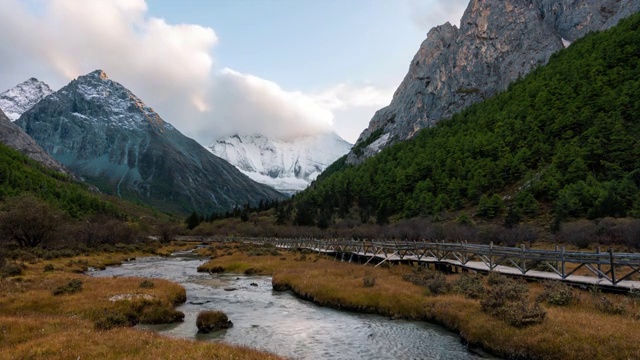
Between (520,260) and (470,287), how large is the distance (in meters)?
16.6

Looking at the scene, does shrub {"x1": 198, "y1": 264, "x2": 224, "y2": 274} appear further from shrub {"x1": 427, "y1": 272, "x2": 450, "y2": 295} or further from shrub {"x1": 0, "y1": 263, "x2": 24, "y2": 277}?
shrub {"x1": 427, "y1": 272, "x2": 450, "y2": 295}

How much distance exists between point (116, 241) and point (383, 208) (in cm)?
9320

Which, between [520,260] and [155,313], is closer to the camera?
[155,313]

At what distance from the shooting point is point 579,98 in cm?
14762

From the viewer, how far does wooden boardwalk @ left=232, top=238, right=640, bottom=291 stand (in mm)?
25859

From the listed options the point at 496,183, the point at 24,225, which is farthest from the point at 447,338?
the point at 496,183

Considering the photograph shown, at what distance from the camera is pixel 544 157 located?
134750 mm

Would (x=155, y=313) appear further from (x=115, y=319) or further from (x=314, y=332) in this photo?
(x=314, y=332)

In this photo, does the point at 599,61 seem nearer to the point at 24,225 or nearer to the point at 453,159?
the point at 453,159

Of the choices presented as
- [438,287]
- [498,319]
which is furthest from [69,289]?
[498,319]

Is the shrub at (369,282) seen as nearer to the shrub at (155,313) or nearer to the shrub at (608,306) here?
the shrub at (155,313)

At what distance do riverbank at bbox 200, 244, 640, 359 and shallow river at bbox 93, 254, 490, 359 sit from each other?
1.31m

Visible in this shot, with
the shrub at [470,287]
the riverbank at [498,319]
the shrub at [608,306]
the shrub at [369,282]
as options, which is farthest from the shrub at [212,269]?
the shrub at [608,306]

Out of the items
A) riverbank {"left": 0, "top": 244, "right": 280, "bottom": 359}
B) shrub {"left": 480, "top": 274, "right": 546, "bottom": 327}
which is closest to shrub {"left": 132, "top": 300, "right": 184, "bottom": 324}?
riverbank {"left": 0, "top": 244, "right": 280, "bottom": 359}
